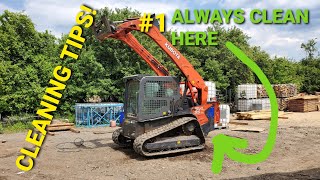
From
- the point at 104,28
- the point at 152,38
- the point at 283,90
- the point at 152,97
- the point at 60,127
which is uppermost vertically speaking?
the point at 104,28

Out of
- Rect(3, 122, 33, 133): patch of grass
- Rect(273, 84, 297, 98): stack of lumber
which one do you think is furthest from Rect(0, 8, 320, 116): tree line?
Rect(273, 84, 297, 98): stack of lumber

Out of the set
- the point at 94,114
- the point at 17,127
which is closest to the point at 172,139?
the point at 94,114

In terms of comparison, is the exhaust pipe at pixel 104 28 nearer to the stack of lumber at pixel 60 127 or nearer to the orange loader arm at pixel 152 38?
the orange loader arm at pixel 152 38

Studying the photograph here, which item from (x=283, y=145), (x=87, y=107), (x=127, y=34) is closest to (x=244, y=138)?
(x=283, y=145)

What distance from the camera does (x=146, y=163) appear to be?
9227mm

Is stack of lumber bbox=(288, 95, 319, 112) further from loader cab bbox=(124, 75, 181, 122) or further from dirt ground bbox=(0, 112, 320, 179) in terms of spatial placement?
loader cab bbox=(124, 75, 181, 122)

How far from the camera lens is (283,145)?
11656mm

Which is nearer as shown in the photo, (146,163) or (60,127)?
(146,163)

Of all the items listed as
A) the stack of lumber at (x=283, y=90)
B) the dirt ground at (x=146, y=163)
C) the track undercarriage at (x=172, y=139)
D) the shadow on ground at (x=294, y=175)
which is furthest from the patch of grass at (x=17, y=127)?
the stack of lumber at (x=283, y=90)

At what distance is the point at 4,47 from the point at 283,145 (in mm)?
16930

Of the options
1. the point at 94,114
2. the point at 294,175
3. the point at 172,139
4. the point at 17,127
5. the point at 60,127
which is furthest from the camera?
the point at 94,114

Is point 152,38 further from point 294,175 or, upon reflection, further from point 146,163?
point 294,175

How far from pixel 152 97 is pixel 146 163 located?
6.86 ft

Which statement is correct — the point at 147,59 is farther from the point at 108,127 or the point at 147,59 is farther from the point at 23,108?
the point at 23,108
